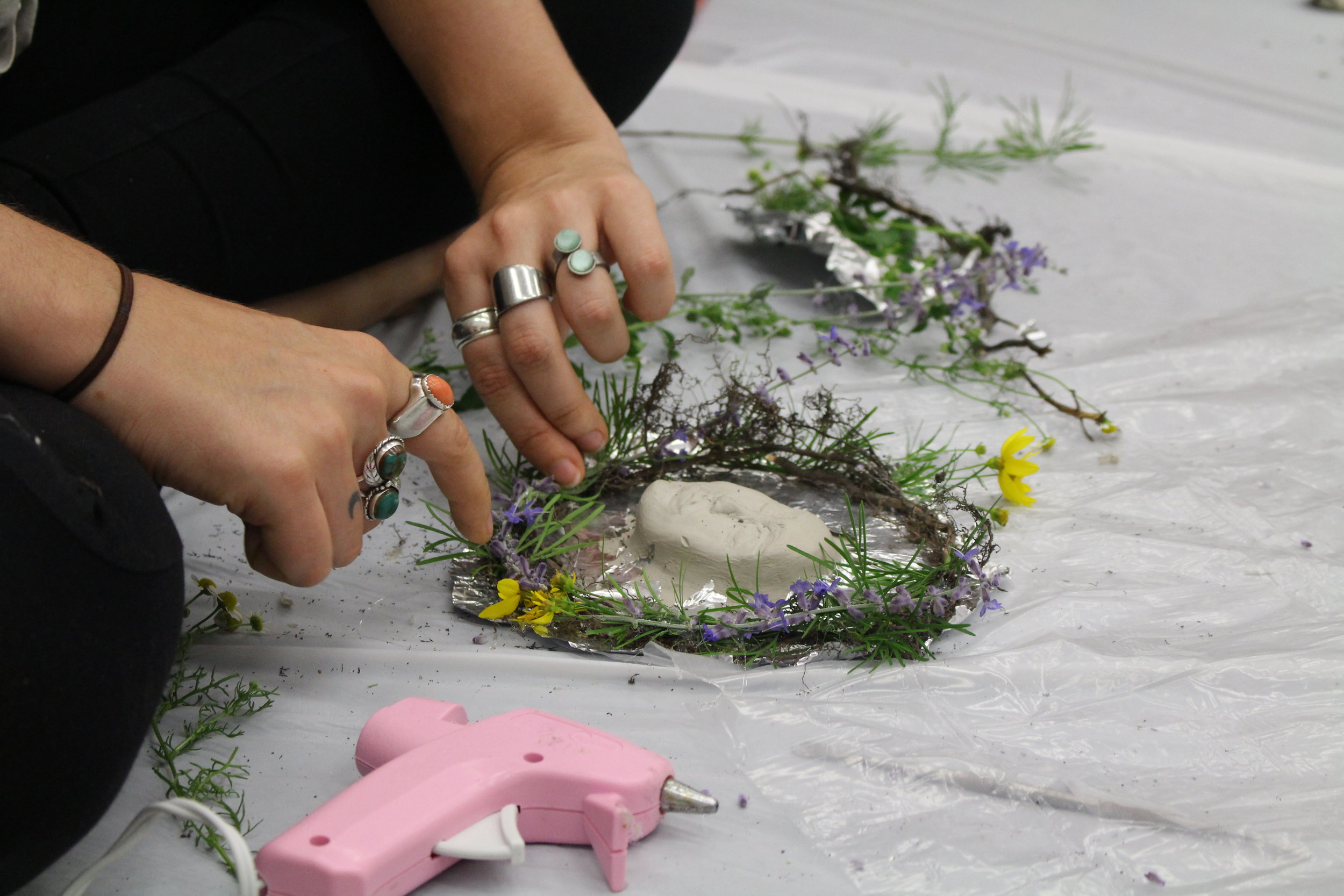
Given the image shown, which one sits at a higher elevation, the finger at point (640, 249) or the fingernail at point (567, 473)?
the finger at point (640, 249)

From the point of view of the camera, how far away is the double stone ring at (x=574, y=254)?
0.89m

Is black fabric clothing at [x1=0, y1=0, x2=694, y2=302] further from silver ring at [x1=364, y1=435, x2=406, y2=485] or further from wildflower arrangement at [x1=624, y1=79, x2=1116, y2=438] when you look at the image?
silver ring at [x1=364, y1=435, x2=406, y2=485]

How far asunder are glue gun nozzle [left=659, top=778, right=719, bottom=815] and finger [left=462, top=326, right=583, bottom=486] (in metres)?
0.35

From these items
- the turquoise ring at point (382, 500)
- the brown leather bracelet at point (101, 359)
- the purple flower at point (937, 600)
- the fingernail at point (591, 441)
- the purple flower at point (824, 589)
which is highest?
the brown leather bracelet at point (101, 359)

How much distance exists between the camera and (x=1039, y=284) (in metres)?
1.46

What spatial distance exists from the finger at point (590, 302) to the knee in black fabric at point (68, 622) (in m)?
0.39

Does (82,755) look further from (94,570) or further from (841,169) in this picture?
(841,169)

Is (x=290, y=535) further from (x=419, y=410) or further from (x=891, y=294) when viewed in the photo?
(x=891, y=294)

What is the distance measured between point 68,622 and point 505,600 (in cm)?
34

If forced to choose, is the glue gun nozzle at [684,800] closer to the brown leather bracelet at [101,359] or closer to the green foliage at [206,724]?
the green foliage at [206,724]

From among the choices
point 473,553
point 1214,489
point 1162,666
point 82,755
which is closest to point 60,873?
point 82,755

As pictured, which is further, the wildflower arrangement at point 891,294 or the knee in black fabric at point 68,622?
the wildflower arrangement at point 891,294

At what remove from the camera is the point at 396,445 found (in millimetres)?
724

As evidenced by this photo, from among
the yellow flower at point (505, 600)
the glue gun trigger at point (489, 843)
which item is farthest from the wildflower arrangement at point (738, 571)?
the glue gun trigger at point (489, 843)
